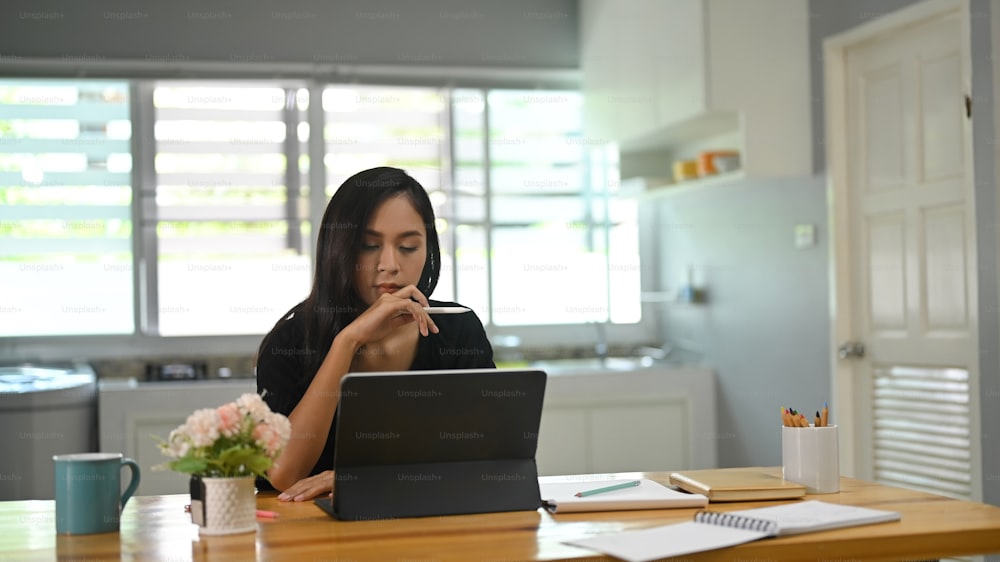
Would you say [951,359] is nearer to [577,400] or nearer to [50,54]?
[577,400]

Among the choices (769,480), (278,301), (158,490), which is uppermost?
(278,301)

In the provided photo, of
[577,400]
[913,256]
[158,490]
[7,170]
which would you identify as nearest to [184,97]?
[7,170]

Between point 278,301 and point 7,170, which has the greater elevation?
point 7,170

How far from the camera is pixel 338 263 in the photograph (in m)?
2.40

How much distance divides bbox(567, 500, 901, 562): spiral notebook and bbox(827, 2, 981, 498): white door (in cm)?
188

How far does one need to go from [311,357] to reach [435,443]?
61 centimetres

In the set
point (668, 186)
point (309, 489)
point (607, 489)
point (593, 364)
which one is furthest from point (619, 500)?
point (593, 364)

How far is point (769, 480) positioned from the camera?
2.09 meters

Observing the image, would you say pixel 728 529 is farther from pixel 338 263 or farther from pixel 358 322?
pixel 338 263

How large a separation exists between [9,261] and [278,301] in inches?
46.9

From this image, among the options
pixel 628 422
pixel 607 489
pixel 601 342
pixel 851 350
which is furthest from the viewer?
pixel 601 342

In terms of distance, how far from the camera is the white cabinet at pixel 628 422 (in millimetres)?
4773

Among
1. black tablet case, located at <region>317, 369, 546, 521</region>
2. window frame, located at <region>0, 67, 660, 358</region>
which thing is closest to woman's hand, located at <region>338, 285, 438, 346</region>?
black tablet case, located at <region>317, 369, 546, 521</region>

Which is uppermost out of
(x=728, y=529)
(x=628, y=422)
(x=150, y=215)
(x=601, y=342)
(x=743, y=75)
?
(x=743, y=75)
